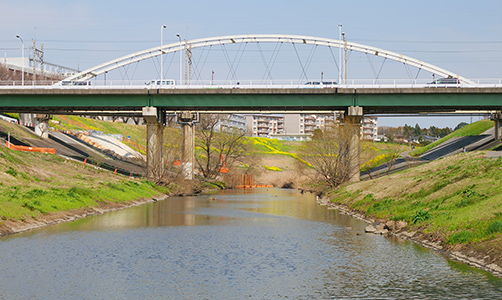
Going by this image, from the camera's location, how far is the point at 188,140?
94688 millimetres

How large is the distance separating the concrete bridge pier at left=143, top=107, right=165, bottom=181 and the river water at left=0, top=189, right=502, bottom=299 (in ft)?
122

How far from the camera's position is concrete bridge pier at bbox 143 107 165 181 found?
271ft

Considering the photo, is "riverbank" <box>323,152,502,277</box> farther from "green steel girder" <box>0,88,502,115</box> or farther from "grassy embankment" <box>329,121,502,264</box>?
"green steel girder" <box>0,88,502,115</box>

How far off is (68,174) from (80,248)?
129ft

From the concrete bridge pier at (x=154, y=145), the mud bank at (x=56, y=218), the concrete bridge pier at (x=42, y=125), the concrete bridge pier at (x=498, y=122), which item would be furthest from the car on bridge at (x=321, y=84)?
the concrete bridge pier at (x=42, y=125)

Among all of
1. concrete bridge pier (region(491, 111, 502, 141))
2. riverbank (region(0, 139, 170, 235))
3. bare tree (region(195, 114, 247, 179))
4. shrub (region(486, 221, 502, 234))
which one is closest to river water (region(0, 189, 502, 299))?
riverbank (region(0, 139, 170, 235))

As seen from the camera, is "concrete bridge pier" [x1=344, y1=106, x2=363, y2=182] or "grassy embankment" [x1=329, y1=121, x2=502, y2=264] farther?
"concrete bridge pier" [x1=344, y1=106, x2=363, y2=182]

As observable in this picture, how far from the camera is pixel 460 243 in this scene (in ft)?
100.0

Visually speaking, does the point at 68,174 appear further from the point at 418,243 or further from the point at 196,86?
the point at 418,243

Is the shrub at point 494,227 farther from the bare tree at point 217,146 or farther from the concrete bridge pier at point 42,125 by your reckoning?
the concrete bridge pier at point 42,125

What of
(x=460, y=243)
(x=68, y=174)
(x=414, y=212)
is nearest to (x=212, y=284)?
(x=460, y=243)

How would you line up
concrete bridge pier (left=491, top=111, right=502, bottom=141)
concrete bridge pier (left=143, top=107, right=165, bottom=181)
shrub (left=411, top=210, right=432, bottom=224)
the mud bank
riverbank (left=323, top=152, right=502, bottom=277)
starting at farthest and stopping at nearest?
concrete bridge pier (left=491, top=111, right=502, bottom=141) < concrete bridge pier (left=143, top=107, right=165, bottom=181) < shrub (left=411, top=210, right=432, bottom=224) < the mud bank < riverbank (left=323, top=152, right=502, bottom=277)

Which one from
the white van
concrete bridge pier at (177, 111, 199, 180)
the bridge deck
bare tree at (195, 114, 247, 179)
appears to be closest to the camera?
the bridge deck

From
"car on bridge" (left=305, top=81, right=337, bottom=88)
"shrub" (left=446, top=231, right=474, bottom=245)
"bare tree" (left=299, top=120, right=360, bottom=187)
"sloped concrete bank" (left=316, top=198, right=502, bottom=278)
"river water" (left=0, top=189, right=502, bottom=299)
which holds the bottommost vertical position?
"river water" (left=0, top=189, right=502, bottom=299)
